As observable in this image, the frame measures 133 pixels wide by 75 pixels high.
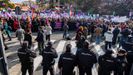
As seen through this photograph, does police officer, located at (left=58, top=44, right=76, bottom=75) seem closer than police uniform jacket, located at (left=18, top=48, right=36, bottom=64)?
Yes

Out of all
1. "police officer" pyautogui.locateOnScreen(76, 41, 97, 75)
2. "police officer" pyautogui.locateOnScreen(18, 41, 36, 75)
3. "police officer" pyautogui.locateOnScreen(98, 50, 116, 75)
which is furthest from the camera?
"police officer" pyautogui.locateOnScreen(18, 41, 36, 75)

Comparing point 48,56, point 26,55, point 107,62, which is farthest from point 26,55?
point 107,62

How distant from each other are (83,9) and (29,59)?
52515 millimetres

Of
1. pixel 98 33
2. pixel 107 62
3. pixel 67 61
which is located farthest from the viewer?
pixel 98 33

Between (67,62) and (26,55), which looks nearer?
(67,62)

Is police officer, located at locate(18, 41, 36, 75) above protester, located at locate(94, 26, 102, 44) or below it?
above

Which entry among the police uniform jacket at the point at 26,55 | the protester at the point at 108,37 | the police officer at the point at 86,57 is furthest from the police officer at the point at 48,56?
the protester at the point at 108,37

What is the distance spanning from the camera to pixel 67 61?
8.11m

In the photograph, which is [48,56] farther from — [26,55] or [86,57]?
[86,57]

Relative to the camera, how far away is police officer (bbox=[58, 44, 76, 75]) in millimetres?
8062

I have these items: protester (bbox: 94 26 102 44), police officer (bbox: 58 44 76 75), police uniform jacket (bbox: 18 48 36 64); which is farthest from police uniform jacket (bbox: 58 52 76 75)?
protester (bbox: 94 26 102 44)

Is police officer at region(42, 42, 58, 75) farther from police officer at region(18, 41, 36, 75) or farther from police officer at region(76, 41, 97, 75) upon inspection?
police officer at region(76, 41, 97, 75)

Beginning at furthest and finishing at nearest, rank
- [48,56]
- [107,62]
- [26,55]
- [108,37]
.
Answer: [108,37] < [26,55] < [48,56] < [107,62]

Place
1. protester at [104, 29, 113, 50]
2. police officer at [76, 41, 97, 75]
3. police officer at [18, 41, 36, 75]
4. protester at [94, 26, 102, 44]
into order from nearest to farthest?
police officer at [76, 41, 97, 75] → police officer at [18, 41, 36, 75] → protester at [104, 29, 113, 50] → protester at [94, 26, 102, 44]
